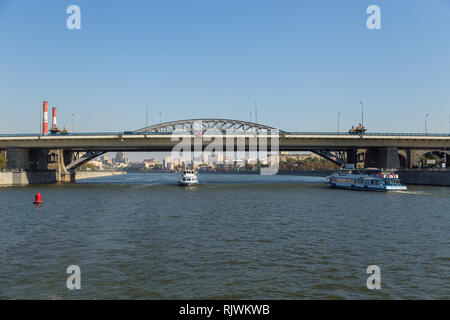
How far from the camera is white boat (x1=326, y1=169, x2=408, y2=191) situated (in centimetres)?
6719

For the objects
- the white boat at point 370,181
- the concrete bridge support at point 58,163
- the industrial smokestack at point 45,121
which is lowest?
the white boat at point 370,181

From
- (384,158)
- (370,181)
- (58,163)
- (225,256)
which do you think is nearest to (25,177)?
(58,163)

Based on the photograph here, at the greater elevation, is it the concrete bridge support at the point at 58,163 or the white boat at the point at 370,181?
the concrete bridge support at the point at 58,163

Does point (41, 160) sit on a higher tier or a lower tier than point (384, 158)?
higher

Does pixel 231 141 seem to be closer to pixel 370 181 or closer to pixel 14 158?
pixel 370 181

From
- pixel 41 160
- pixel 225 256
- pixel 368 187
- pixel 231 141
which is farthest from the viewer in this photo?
pixel 41 160

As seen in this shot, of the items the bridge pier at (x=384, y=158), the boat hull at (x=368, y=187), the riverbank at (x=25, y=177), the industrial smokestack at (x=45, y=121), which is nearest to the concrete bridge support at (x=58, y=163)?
the riverbank at (x=25, y=177)

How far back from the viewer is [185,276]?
1562 cm

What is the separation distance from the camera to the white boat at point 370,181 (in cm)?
6719

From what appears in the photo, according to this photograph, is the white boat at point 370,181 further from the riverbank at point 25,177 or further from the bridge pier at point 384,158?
the riverbank at point 25,177

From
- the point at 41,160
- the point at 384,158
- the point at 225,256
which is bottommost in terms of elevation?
the point at 225,256

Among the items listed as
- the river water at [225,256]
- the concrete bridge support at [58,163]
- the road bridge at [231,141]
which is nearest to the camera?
the river water at [225,256]

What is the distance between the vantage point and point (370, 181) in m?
72.1

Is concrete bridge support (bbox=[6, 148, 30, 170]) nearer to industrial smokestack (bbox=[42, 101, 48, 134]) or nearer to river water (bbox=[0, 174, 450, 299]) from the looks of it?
industrial smokestack (bbox=[42, 101, 48, 134])
